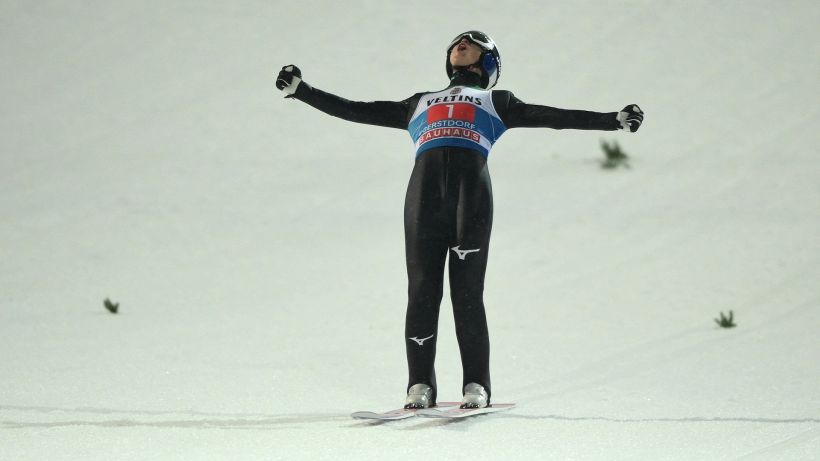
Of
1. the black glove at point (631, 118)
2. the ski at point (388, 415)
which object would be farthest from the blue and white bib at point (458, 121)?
the ski at point (388, 415)

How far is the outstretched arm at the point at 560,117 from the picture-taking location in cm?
429

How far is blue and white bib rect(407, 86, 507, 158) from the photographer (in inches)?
174

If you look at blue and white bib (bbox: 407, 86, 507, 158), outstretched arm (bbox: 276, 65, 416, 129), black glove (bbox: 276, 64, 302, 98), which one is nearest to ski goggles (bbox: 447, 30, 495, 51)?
blue and white bib (bbox: 407, 86, 507, 158)

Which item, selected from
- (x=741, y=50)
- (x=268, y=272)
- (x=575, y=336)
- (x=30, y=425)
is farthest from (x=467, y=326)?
(x=741, y=50)

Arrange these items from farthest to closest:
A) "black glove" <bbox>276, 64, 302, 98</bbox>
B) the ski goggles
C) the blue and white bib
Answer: the ski goggles < "black glove" <bbox>276, 64, 302, 98</bbox> < the blue and white bib

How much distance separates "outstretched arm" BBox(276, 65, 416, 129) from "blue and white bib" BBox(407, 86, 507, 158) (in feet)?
0.41

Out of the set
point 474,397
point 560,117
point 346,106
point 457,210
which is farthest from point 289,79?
point 474,397

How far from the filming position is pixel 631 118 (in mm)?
4277

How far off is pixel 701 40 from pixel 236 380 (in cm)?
931

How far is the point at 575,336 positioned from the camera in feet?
21.3

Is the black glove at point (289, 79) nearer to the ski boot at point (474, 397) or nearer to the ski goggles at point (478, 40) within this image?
the ski goggles at point (478, 40)

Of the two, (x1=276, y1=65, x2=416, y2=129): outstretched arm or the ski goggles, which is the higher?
the ski goggles

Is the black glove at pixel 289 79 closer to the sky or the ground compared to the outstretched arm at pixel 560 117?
closer to the sky

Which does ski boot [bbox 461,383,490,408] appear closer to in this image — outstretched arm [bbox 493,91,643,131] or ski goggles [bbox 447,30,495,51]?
outstretched arm [bbox 493,91,643,131]
